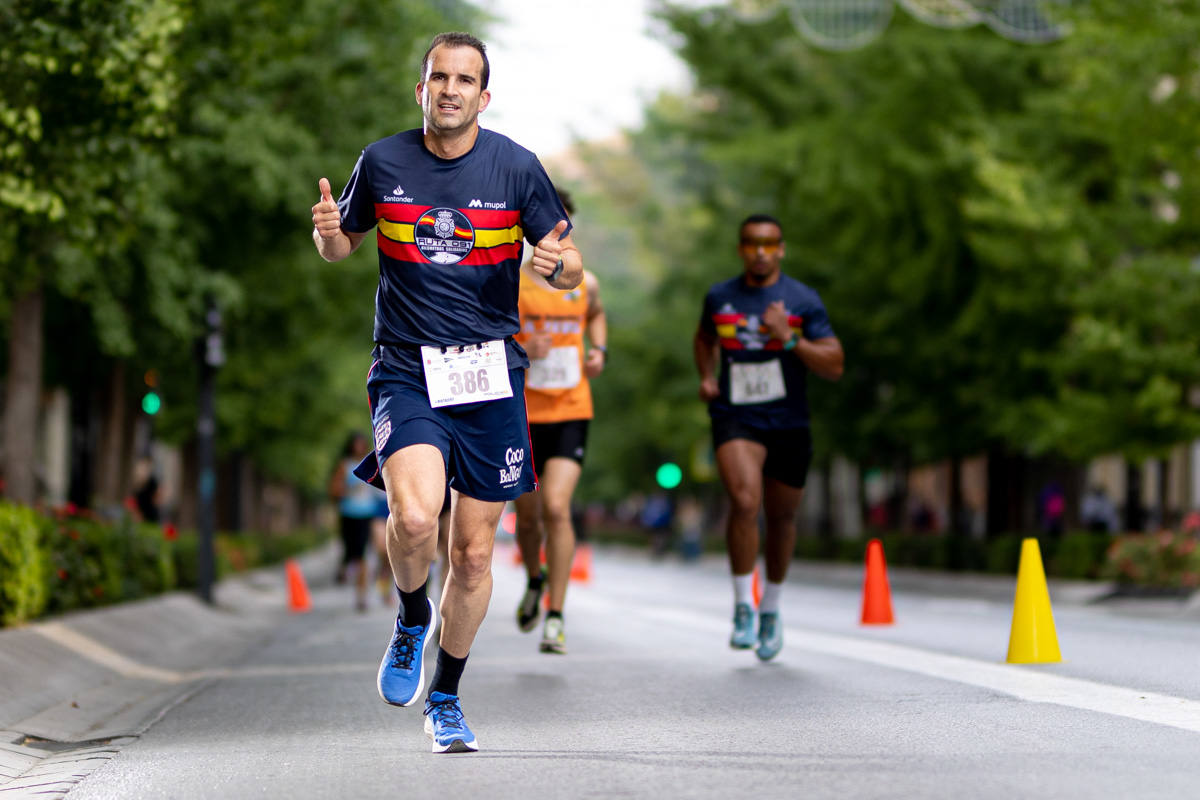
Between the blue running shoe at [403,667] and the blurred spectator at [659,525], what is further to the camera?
the blurred spectator at [659,525]

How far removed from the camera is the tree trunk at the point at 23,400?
14.9m

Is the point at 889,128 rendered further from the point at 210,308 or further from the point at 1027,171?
the point at 210,308

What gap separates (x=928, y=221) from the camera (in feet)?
86.6

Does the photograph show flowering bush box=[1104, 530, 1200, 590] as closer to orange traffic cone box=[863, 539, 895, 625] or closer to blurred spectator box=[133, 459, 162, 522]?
orange traffic cone box=[863, 539, 895, 625]

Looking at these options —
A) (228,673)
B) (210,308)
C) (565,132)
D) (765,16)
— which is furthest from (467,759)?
(565,132)

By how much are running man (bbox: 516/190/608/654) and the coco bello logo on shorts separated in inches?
145

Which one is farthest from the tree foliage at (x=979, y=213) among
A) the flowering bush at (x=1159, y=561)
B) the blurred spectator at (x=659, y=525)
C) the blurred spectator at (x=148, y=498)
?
the blurred spectator at (x=659, y=525)

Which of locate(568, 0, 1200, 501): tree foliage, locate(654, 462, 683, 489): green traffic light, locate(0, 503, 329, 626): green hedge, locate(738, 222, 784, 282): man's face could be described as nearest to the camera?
locate(738, 222, 784, 282): man's face

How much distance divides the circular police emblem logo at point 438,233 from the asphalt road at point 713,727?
5.56ft

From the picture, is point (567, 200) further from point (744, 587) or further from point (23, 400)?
point (23, 400)

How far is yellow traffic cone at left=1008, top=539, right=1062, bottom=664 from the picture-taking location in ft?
30.3

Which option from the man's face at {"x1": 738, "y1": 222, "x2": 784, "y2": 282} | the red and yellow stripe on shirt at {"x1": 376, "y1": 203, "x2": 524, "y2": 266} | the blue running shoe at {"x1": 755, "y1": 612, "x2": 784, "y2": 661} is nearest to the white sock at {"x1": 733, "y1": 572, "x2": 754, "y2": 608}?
the blue running shoe at {"x1": 755, "y1": 612, "x2": 784, "y2": 661}

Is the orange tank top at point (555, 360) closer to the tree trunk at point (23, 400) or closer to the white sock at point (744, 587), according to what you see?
the white sock at point (744, 587)

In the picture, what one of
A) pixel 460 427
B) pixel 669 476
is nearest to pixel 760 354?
pixel 460 427
